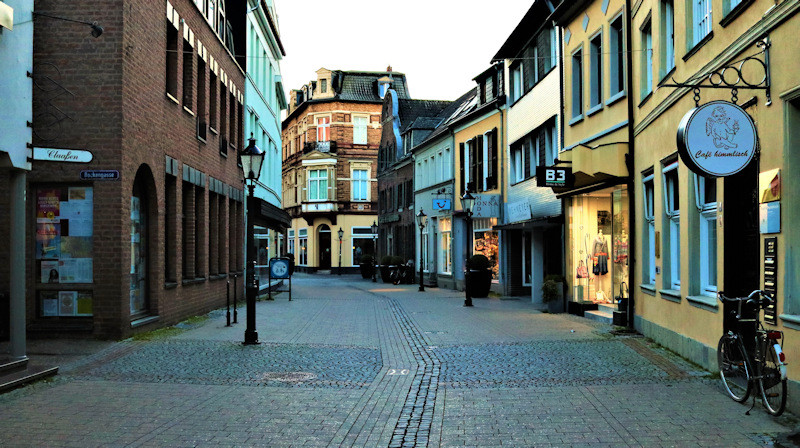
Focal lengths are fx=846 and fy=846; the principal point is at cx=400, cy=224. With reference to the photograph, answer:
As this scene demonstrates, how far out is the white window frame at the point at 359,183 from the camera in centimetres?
6300

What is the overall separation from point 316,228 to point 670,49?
171 feet

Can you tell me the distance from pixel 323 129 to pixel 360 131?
278 cm

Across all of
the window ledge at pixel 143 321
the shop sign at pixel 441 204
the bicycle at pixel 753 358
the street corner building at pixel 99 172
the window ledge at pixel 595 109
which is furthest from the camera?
the shop sign at pixel 441 204

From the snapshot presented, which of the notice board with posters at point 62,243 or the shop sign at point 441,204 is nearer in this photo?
the notice board with posters at point 62,243

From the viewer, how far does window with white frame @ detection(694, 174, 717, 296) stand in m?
10.8

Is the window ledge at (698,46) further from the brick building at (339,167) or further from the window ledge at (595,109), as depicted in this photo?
the brick building at (339,167)

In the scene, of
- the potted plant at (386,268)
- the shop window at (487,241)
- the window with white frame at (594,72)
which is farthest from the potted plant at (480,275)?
the potted plant at (386,268)

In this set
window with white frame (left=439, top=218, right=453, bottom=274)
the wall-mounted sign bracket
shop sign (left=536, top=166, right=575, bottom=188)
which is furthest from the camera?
window with white frame (left=439, top=218, right=453, bottom=274)

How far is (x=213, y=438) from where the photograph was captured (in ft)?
21.8

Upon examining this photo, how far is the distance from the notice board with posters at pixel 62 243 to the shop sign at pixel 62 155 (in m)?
0.50

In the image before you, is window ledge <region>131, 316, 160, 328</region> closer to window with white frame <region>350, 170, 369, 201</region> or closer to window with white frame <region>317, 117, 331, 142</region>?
window with white frame <region>350, 170, 369, 201</region>

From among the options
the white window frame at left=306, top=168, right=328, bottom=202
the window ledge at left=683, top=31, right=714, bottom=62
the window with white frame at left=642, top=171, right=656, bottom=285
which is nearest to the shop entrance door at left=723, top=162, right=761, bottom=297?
the window ledge at left=683, top=31, right=714, bottom=62

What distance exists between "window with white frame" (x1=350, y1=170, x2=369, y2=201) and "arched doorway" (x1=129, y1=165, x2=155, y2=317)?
157 ft

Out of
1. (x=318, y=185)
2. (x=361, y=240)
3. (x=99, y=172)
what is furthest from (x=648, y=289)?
(x=318, y=185)
